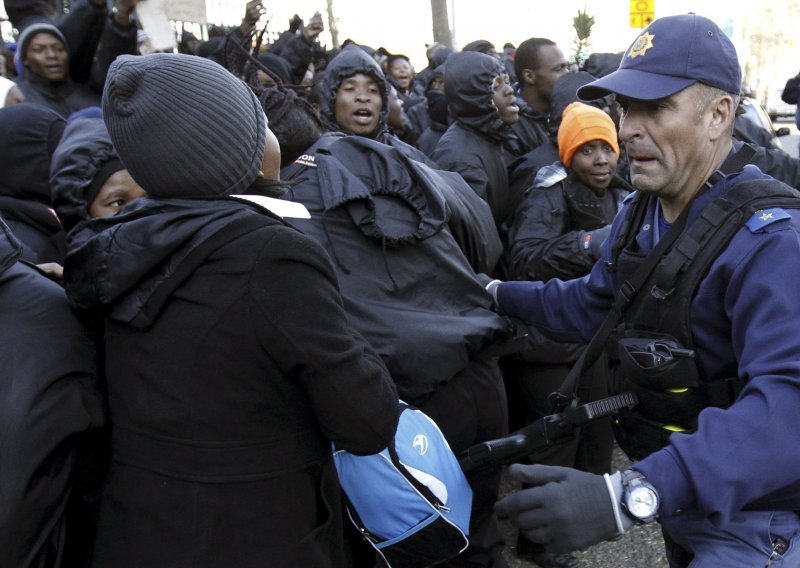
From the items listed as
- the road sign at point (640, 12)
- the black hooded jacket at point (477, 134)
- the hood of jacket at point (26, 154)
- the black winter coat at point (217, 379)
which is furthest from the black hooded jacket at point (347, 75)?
the road sign at point (640, 12)

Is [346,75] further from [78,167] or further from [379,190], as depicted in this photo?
[78,167]

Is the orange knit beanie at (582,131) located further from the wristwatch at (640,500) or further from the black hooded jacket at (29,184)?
the wristwatch at (640,500)

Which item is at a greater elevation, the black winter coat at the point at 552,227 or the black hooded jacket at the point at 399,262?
the black hooded jacket at the point at 399,262

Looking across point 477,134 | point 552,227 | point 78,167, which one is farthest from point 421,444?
point 477,134

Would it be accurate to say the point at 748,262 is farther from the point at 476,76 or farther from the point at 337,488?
the point at 476,76

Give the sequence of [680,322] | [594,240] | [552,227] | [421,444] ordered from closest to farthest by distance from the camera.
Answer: [680,322] < [421,444] < [594,240] < [552,227]

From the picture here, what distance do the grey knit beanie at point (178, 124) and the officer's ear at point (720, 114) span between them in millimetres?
1102

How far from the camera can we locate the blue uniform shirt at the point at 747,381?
1555 millimetres

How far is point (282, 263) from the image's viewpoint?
5.10ft

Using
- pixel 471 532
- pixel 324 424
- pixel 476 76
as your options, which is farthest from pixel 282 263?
pixel 476 76

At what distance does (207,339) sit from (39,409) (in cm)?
37

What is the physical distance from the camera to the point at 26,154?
2789 millimetres

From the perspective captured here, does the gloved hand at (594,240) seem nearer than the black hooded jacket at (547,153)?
Yes

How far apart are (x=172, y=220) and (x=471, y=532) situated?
1796 mm
